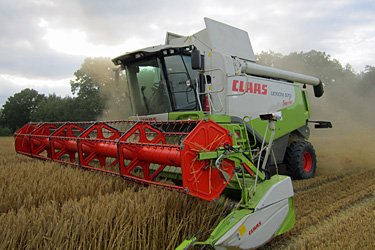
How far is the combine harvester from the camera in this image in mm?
2041

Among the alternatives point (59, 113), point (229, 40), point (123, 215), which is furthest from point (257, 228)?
point (59, 113)

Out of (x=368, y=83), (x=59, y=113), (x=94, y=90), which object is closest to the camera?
(x=368, y=83)

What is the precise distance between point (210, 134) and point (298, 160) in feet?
10.8

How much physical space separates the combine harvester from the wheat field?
178mm

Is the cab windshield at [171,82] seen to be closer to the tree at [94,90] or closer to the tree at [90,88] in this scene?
the tree at [94,90]

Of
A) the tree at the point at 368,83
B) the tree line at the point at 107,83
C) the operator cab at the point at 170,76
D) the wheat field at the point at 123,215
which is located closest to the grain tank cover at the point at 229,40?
the operator cab at the point at 170,76

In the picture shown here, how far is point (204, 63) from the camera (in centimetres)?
405

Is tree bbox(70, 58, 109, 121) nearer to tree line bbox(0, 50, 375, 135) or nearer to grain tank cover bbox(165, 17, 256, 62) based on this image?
tree line bbox(0, 50, 375, 135)

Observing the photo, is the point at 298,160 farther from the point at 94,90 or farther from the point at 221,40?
the point at 94,90

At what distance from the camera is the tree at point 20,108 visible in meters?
34.3

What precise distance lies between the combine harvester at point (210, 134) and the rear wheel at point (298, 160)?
0.06 ft

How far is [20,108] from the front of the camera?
3584cm

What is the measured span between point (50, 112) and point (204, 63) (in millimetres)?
27954

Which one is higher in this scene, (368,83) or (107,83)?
(107,83)
